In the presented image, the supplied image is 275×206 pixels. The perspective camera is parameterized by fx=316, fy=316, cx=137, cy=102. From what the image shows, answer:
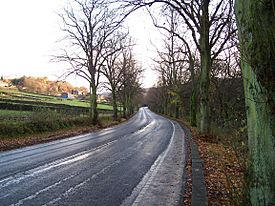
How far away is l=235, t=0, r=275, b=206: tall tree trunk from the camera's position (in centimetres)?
375

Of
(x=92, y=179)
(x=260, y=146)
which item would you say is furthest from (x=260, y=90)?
(x=92, y=179)

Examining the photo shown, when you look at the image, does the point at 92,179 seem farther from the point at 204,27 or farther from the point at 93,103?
the point at 93,103

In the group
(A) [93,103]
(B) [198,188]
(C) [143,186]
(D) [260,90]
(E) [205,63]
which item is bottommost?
(C) [143,186]

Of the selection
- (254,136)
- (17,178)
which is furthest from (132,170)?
(254,136)

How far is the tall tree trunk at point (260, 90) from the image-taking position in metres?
3.75

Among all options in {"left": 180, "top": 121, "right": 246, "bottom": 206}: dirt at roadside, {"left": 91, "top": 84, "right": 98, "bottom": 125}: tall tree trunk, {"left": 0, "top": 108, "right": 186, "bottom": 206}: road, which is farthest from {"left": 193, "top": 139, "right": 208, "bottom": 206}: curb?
{"left": 91, "top": 84, "right": 98, "bottom": 125}: tall tree trunk

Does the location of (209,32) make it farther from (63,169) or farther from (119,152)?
(63,169)

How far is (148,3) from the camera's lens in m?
14.5

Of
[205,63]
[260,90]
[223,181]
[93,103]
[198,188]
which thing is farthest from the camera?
[93,103]

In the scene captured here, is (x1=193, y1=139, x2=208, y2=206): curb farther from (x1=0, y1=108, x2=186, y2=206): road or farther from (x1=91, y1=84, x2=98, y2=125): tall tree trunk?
(x1=91, y1=84, x2=98, y2=125): tall tree trunk

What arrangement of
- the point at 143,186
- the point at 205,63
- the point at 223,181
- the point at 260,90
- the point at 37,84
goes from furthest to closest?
the point at 37,84, the point at 205,63, the point at 223,181, the point at 143,186, the point at 260,90

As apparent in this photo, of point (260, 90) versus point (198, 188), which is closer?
point (260, 90)

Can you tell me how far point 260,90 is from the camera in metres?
4.00

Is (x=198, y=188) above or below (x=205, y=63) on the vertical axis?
below
